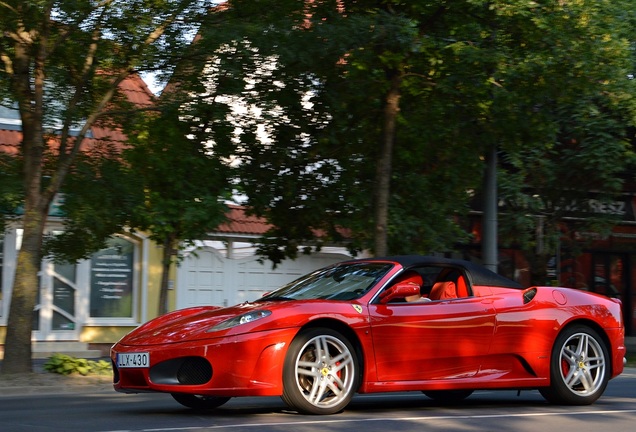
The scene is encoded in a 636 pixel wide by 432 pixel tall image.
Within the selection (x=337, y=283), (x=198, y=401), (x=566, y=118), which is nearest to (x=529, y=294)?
(x=337, y=283)

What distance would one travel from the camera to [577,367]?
9789 millimetres

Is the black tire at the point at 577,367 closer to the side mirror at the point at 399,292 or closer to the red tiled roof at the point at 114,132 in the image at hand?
the side mirror at the point at 399,292

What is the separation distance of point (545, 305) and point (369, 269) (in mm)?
1718

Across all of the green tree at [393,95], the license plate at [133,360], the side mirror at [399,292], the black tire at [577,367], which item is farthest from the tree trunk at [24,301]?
the black tire at [577,367]

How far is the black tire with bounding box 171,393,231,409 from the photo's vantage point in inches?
365

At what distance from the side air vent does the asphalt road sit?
97 centimetres

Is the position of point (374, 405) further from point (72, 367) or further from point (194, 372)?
point (72, 367)

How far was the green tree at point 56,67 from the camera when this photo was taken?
43.0 ft

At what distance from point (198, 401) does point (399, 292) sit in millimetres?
2082

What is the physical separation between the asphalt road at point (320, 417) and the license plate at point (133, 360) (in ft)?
1.34

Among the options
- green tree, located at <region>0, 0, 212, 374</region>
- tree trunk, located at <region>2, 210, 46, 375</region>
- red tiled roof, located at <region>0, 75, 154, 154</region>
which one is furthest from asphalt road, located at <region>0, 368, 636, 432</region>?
red tiled roof, located at <region>0, 75, 154, 154</region>

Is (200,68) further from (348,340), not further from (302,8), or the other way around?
(348,340)

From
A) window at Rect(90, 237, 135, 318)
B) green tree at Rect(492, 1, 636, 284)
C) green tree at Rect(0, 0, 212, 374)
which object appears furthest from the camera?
window at Rect(90, 237, 135, 318)

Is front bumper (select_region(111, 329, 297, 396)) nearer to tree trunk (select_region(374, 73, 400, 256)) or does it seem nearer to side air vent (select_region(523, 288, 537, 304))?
Result: side air vent (select_region(523, 288, 537, 304))
